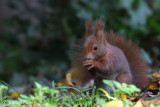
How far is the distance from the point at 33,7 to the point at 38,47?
96cm

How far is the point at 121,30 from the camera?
522 cm

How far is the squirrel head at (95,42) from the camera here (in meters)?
2.89

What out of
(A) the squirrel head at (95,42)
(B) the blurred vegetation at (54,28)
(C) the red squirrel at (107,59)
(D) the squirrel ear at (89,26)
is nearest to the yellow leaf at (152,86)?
(C) the red squirrel at (107,59)

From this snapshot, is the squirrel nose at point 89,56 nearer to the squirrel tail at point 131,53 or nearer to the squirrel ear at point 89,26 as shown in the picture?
the squirrel ear at point 89,26

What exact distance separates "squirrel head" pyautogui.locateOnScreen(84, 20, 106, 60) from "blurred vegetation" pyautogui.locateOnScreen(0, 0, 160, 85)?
2211mm

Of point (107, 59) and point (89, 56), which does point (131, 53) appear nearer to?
point (107, 59)

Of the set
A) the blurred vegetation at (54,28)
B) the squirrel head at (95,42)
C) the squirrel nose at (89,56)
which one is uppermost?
the blurred vegetation at (54,28)

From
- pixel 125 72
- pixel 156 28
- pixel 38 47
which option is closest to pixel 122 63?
pixel 125 72

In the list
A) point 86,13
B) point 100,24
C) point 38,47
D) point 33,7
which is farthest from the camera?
point 38,47

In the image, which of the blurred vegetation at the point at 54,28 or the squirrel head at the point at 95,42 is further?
the blurred vegetation at the point at 54,28

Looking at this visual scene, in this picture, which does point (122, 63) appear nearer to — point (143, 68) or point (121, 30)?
point (143, 68)

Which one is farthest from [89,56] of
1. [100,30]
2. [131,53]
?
[131,53]

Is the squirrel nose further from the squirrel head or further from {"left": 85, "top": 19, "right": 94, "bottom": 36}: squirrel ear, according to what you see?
{"left": 85, "top": 19, "right": 94, "bottom": 36}: squirrel ear

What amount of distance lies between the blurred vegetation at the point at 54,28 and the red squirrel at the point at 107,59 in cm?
191
